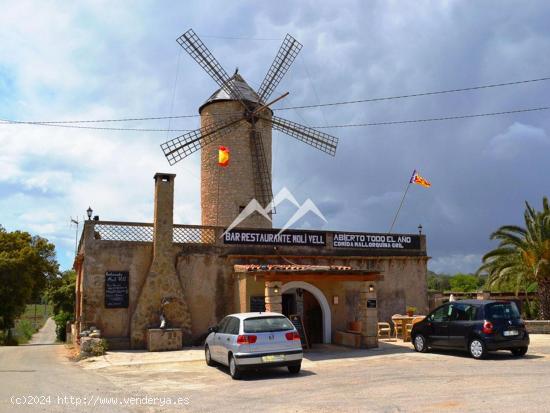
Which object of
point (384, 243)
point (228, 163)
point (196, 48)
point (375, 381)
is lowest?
point (375, 381)

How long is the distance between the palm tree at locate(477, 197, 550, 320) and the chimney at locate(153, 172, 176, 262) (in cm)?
1511

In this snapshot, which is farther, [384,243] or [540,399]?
[384,243]

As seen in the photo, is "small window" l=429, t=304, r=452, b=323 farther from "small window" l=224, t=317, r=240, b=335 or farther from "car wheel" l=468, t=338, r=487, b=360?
"small window" l=224, t=317, r=240, b=335

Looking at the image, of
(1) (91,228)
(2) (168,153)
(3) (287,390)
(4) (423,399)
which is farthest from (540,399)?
(2) (168,153)

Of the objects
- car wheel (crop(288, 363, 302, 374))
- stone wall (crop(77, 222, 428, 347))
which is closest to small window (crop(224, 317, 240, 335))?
car wheel (crop(288, 363, 302, 374))

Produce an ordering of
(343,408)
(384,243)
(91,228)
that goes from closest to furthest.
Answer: (343,408) < (91,228) < (384,243)

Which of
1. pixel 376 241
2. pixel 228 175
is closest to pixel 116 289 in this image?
pixel 228 175

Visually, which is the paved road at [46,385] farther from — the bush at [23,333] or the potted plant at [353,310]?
the bush at [23,333]

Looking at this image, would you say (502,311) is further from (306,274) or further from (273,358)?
(273,358)

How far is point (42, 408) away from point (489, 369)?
9.07 metres

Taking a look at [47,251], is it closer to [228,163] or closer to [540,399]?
[228,163]

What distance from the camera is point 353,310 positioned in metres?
18.1

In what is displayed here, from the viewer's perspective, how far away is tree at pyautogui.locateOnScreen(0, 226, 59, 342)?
107 ft

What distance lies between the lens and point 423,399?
8688 millimetres
